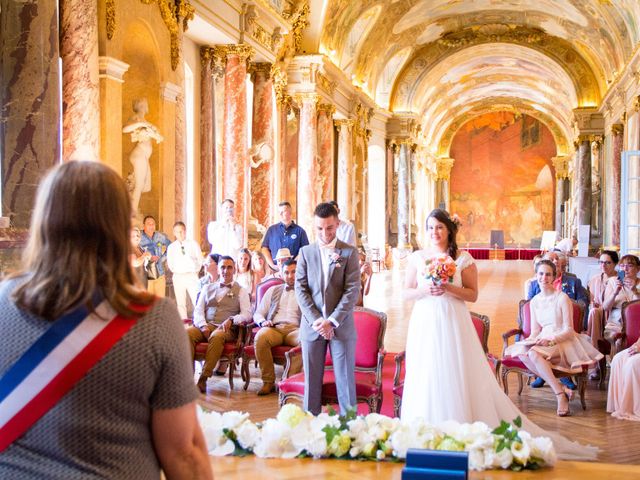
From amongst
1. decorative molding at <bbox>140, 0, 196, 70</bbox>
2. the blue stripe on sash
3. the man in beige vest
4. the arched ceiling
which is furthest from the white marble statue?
the arched ceiling

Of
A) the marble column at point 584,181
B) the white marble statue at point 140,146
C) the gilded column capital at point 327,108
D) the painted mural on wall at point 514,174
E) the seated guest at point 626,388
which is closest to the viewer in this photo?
the seated guest at point 626,388

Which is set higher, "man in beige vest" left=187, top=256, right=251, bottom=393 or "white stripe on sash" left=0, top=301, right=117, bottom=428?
"white stripe on sash" left=0, top=301, right=117, bottom=428

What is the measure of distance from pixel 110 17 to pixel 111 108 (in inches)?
43.9

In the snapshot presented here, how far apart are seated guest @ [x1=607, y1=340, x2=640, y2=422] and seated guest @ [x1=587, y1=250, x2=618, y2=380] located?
164 cm

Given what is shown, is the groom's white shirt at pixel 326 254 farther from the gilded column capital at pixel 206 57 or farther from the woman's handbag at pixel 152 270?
the gilded column capital at pixel 206 57

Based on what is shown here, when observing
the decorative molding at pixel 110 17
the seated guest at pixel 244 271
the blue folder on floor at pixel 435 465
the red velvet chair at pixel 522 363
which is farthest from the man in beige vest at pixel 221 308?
the blue folder on floor at pixel 435 465

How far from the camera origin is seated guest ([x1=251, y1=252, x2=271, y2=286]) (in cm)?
1095

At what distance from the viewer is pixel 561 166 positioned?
4694 centimetres

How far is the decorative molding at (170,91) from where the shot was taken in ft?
37.1

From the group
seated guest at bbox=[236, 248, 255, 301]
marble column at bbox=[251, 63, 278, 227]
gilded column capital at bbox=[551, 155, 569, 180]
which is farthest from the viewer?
gilded column capital at bbox=[551, 155, 569, 180]

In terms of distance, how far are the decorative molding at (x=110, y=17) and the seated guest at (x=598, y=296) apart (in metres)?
6.77

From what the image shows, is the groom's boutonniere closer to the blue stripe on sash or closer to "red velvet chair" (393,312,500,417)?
"red velvet chair" (393,312,500,417)

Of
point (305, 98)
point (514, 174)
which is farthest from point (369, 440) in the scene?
point (514, 174)

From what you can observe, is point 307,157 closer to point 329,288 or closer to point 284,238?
point 284,238
